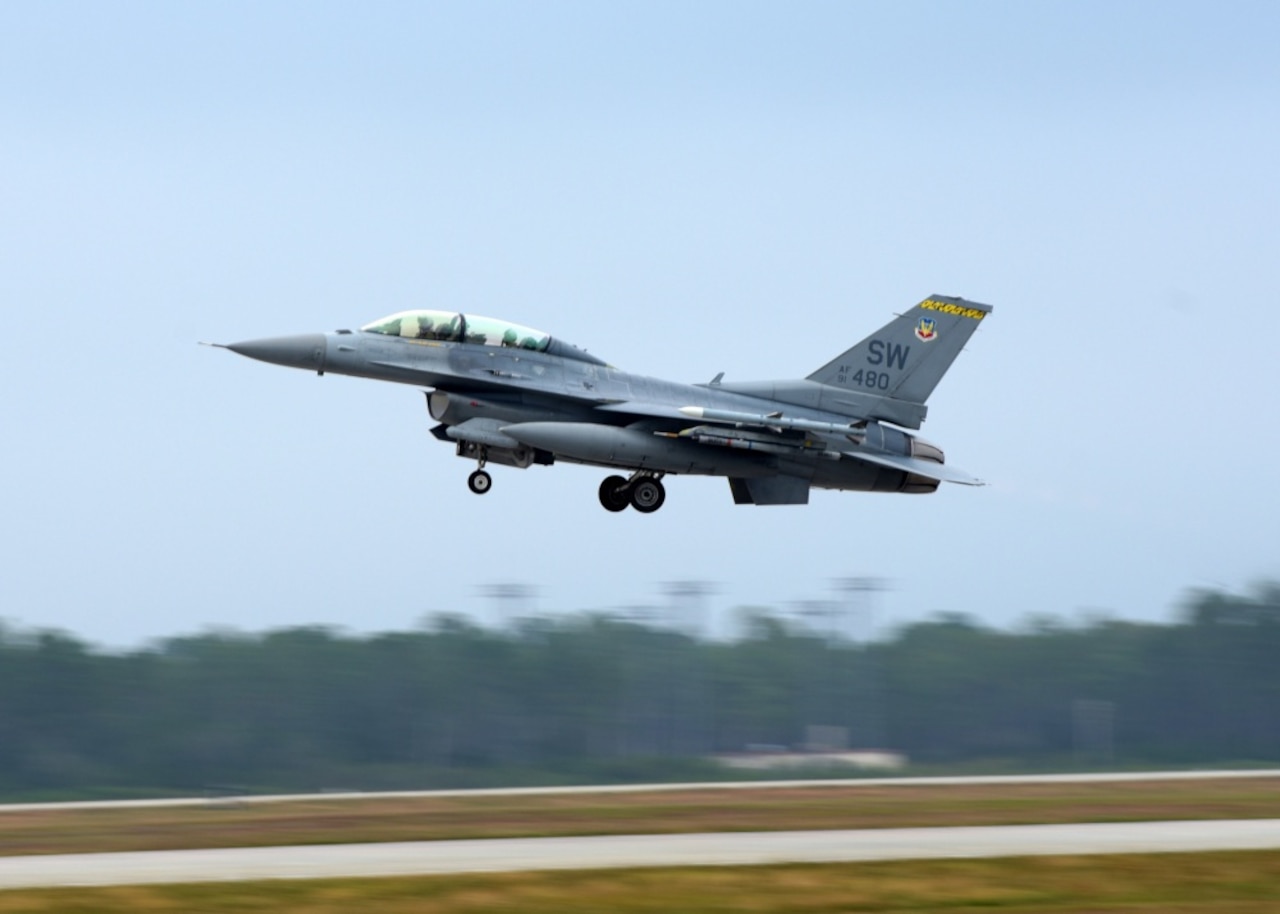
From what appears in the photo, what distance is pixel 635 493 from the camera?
35.7m

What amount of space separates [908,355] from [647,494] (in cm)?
602

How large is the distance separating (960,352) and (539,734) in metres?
67.7

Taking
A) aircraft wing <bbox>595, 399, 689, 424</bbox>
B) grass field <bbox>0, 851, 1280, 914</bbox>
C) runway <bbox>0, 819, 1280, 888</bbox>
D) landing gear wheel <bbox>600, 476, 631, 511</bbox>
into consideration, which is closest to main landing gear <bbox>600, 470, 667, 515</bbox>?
landing gear wheel <bbox>600, 476, 631, 511</bbox>

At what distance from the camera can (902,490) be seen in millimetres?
36625

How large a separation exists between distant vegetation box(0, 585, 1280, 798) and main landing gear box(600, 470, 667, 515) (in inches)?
2254

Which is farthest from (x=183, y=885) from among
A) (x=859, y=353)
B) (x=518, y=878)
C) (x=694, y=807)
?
(x=859, y=353)

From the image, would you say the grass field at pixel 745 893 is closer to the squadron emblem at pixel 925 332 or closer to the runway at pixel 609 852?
the runway at pixel 609 852

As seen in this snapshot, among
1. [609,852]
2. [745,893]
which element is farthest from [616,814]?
[745,893]

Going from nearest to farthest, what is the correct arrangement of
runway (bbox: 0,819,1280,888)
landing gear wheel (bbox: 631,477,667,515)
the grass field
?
the grass field → runway (bbox: 0,819,1280,888) → landing gear wheel (bbox: 631,477,667,515)

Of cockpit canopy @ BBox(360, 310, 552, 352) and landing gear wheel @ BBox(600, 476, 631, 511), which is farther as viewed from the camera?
landing gear wheel @ BBox(600, 476, 631, 511)

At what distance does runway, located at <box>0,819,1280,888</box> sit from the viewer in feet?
79.2

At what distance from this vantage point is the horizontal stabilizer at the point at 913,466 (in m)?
35.5

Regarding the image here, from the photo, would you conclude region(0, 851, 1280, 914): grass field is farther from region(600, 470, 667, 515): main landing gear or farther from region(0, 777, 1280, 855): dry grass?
region(600, 470, 667, 515): main landing gear

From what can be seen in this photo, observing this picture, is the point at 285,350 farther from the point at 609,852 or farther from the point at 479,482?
the point at 609,852
